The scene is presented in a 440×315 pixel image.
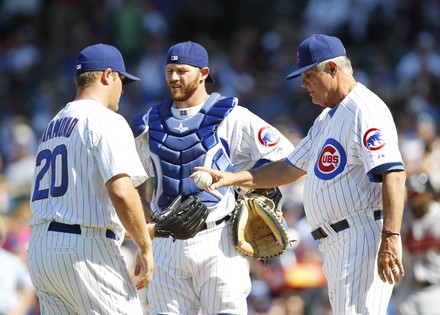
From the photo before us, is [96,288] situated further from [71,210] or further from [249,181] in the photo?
[249,181]

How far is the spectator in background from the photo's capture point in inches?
390

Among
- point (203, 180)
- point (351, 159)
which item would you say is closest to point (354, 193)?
point (351, 159)

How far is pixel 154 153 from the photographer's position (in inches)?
284

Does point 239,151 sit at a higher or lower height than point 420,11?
lower

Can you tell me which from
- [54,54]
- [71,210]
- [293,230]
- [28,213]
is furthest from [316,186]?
[54,54]

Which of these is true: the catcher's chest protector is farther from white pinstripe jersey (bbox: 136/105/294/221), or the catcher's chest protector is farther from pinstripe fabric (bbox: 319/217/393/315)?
pinstripe fabric (bbox: 319/217/393/315)

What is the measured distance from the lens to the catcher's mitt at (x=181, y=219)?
6.50 metres

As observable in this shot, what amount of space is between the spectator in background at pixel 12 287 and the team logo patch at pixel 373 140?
195 inches

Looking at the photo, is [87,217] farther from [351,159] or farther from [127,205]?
[351,159]

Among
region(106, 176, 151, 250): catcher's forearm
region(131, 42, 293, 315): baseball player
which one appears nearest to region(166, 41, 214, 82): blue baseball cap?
region(131, 42, 293, 315): baseball player

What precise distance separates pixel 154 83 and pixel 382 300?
1036 centimetres

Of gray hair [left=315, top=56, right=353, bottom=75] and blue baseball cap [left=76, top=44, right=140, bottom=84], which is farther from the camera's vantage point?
gray hair [left=315, top=56, right=353, bottom=75]

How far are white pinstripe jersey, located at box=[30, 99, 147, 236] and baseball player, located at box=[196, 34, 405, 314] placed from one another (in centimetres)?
120

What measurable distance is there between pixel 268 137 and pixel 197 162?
1.89 feet
